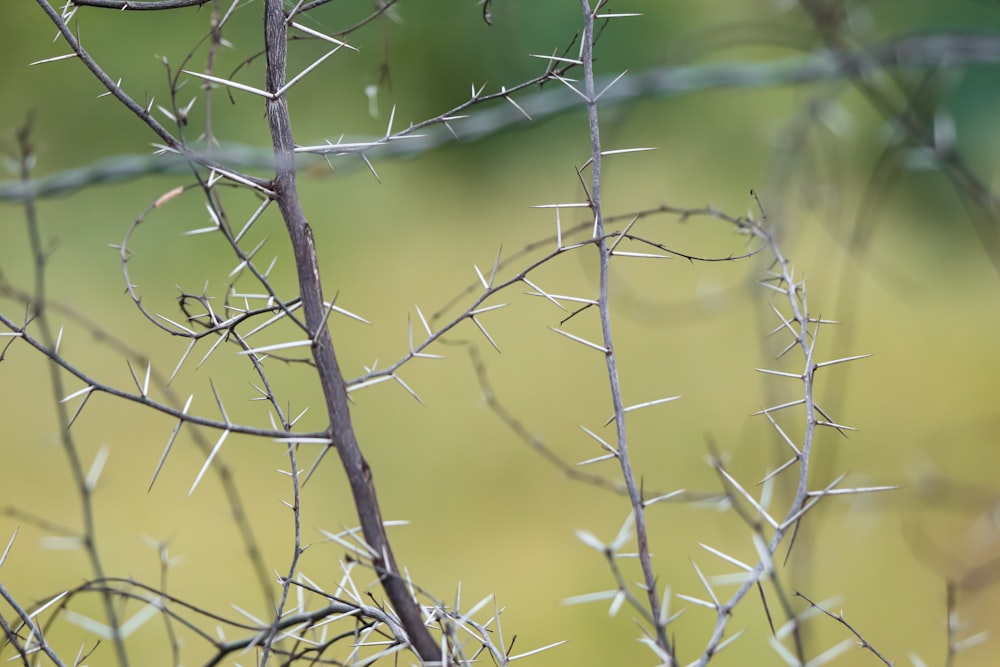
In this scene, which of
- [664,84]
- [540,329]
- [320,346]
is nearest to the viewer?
[320,346]

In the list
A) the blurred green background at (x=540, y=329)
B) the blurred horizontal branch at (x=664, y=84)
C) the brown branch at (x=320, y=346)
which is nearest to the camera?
the brown branch at (x=320, y=346)

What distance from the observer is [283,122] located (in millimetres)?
276

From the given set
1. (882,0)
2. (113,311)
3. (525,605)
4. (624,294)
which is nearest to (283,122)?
(525,605)

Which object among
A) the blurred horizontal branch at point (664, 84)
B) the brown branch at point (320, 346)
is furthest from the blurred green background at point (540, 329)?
the brown branch at point (320, 346)

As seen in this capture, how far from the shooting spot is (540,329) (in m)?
1.05

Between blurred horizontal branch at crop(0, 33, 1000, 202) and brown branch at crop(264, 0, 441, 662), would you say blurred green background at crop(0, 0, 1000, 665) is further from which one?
brown branch at crop(264, 0, 441, 662)

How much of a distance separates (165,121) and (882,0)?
42.9 inches

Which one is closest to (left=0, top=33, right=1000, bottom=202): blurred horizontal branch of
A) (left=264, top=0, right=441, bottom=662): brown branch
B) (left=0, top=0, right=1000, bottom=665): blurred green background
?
(left=0, top=0, right=1000, bottom=665): blurred green background

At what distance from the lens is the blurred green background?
0.85 m

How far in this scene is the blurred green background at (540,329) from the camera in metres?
0.85

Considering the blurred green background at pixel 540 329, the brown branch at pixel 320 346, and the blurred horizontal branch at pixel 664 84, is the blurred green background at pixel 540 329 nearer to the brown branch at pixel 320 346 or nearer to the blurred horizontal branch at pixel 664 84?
the blurred horizontal branch at pixel 664 84

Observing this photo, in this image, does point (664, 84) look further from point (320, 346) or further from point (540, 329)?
point (320, 346)

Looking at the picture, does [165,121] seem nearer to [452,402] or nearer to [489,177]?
[489,177]

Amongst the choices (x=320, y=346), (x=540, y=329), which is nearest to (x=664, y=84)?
(x=540, y=329)
